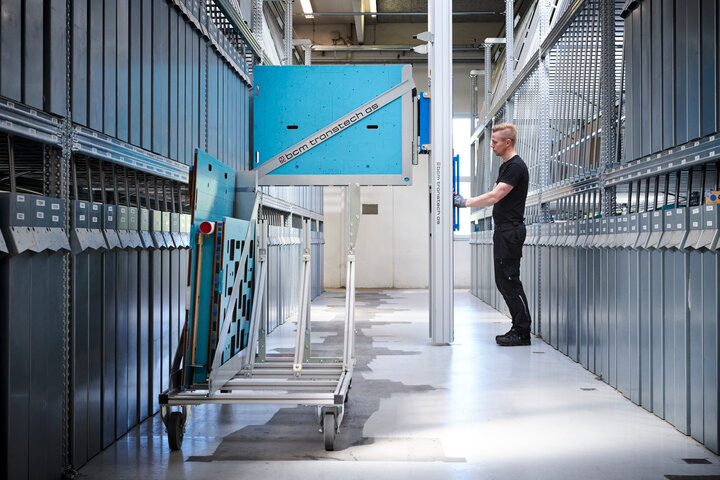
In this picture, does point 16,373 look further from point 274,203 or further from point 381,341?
point 274,203

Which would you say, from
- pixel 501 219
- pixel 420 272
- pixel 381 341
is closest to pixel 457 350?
pixel 381 341

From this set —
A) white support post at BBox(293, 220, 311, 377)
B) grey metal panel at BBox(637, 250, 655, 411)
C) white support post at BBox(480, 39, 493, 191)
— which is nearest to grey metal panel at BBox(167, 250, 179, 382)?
white support post at BBox(293, 220, 311, 377)

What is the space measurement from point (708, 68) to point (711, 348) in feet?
3.84

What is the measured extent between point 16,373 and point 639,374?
2948 millimetres

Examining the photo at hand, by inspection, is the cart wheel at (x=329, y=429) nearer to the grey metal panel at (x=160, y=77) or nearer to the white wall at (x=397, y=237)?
the grey metal panel at (x=160, y=77)

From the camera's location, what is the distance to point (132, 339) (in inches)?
120

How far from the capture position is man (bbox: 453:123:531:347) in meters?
5.62

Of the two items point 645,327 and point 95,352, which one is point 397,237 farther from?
point 95,352

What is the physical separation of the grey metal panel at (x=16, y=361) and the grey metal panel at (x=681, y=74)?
A: 2756mm

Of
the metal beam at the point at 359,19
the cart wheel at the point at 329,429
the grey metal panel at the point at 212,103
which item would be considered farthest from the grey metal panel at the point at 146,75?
the metal beam at the point at 359,19

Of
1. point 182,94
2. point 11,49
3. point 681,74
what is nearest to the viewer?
point 11,49

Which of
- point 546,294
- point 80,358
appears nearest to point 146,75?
point 80,358

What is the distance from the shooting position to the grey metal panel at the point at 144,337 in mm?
3143

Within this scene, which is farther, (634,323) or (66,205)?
(634,323)
